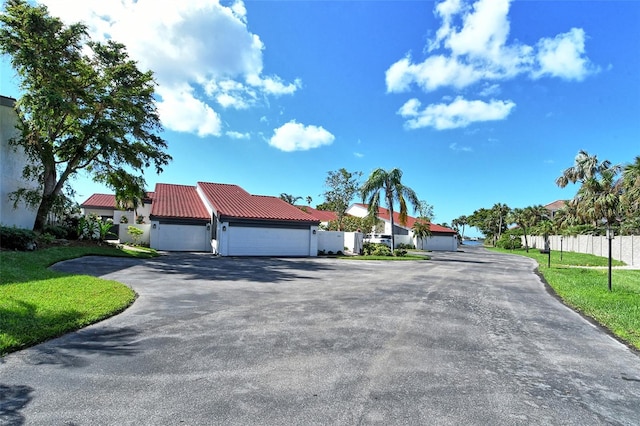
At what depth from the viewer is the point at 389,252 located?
3017cm

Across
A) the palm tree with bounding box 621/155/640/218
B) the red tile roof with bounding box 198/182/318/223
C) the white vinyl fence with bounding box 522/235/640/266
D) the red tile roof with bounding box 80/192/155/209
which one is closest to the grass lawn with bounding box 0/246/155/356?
the red tile roof with bounding box 198/182/318/223

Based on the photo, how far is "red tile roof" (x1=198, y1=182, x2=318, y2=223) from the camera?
81.3ft

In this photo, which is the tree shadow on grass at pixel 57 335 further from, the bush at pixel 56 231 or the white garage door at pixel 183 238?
the white garage door at pixel 183 238

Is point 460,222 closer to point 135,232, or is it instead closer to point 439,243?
point 439,243

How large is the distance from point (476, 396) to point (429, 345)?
1803mm

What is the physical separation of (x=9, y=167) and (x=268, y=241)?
47.0ft

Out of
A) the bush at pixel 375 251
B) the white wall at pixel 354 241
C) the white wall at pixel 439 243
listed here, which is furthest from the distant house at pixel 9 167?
the white wall at pixel 439 243

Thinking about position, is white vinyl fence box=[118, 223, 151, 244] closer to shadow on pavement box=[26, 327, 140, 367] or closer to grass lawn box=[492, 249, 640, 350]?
shadow on pavement box=[26, 327, 140, 367]

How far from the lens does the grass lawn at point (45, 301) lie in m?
5.48

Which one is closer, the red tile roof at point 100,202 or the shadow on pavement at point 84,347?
the shadow on pavement at point 84,347

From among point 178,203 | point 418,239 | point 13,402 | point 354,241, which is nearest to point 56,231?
point 178,203

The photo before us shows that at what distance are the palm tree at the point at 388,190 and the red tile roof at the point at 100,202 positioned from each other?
28318mm

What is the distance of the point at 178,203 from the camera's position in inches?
1128

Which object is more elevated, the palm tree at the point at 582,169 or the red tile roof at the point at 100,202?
the palm tree at the point at 582,169
